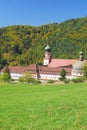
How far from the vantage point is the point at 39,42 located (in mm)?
179750

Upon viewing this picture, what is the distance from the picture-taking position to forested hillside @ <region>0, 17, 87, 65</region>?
5940 inches

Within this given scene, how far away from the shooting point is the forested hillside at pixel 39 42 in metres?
151

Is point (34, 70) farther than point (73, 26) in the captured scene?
No

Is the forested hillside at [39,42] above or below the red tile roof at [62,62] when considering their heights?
above

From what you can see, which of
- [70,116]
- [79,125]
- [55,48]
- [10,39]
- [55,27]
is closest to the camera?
[79,125]

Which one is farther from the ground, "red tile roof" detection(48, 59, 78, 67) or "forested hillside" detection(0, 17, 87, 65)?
"forested hillside" detection(0, 17, 87, 65)

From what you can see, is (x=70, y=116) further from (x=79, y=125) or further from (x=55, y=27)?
(x=55, y=27)

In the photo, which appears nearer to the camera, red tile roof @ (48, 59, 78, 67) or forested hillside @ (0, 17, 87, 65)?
red tile roof @ (48, 59, 78, 67)

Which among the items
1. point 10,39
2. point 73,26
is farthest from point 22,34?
point 73,26

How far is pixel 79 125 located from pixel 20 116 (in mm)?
2933

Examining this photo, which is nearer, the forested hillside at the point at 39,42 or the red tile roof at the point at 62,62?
the red tile roof at the point at 62,62

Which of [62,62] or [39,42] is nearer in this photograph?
[62,62]

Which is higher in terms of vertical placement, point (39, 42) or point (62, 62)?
point (39, 42)

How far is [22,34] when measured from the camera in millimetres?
193250
